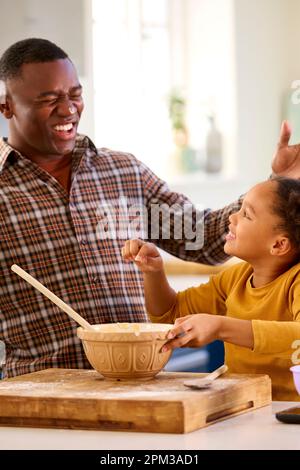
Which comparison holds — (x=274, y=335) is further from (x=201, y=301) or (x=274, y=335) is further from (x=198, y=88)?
(x=198, y=88)

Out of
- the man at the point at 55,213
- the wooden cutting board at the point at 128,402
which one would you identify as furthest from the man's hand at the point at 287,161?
the wooden cutting board at the point at 128,402

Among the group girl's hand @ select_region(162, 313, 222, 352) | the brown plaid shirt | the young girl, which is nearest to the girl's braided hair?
the young girl

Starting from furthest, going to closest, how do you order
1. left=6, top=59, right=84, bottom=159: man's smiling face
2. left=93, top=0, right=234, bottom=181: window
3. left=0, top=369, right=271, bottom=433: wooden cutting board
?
1. left=93, top=0, right=234, bottom=181: window
2. left=6, top=59, right=84, bottom=159: man's smiling face
3. left=0, top=369, right=271, bottom=433: wooden cutting board

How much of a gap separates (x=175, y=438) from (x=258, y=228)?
691 millimetres

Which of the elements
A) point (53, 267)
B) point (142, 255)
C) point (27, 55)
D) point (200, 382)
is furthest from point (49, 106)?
point (200, 382)

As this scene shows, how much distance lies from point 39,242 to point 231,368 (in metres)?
0.60

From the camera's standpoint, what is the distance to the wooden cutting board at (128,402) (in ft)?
5.39

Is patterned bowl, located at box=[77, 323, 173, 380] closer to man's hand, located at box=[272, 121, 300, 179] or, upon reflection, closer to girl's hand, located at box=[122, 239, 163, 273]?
girl's hand, located at box=[122, 239, 163, 273]

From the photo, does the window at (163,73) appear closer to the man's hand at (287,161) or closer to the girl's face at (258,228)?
the man's hand at (287,161)

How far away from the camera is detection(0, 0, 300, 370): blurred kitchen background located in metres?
6.18

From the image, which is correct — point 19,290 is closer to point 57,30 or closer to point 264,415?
point 264,415

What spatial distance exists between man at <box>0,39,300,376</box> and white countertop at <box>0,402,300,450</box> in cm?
69

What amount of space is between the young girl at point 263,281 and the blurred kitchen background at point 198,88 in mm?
3845

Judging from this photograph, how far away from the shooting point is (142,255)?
2213 millimetres
